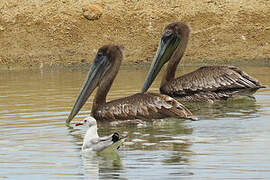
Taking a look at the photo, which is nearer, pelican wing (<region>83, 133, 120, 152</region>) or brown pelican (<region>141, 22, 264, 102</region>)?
pelican wing (<region>83, 133, 120, 152</region>)

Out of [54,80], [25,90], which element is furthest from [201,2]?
[25,90]

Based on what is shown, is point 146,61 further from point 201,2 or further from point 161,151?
point 161,151

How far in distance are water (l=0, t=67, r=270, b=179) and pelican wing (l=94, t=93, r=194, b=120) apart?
168 millimetres

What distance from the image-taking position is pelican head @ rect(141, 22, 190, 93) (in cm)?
1417

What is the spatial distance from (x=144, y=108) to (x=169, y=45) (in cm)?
364

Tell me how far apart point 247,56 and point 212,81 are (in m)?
11.4

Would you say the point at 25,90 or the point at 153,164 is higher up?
the point at 153,164

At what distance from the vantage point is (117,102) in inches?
436

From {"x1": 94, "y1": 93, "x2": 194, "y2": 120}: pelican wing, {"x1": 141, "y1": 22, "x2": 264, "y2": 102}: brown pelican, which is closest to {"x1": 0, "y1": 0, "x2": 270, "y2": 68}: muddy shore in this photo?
{"x1": 141, "y1": 22, "x2": 264, "y2": 102}: brown pelican

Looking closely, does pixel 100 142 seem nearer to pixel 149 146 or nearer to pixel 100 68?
pixel 149 146

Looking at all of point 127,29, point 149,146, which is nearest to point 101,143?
point 149,146

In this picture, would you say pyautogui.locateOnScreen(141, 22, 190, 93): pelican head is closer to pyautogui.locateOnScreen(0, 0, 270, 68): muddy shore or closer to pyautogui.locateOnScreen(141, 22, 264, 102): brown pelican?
pyautogui.locateOnScreen(141, 22, 264, 102): brown pelican

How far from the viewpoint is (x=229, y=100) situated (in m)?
13.8

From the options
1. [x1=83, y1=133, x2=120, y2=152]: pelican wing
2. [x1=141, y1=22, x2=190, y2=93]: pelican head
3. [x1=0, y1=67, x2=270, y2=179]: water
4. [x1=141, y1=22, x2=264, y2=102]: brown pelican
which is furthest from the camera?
[x1=141, y1=22, x2=190, y2=93]: pelican head
